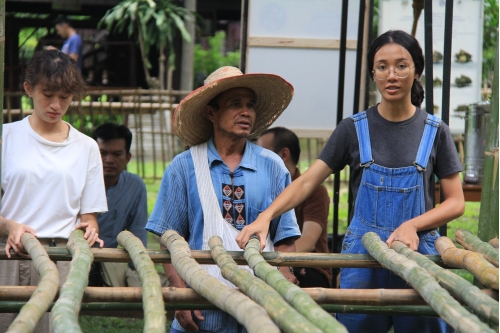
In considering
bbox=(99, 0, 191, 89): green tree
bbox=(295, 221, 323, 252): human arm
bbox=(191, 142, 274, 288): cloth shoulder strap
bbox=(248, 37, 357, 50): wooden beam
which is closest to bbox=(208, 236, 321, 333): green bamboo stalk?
bbox=(191, 142, 274, 288): cloth shoulder strap

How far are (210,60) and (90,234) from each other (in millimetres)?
12404

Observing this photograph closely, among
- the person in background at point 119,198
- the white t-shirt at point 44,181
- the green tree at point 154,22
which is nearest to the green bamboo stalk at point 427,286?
the white t-shirt at point 44,181

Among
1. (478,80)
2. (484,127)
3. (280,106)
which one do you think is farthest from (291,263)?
(478,80)

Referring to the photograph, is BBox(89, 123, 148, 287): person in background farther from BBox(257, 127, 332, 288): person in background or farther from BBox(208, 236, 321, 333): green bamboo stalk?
BBox(208, 236, 321, 333): green bamboo stalk

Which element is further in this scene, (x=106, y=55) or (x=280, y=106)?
(x=106, y=55)

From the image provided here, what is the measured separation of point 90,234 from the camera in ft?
9.34

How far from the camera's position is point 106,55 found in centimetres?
1212

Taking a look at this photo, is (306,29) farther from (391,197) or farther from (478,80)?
(391,197)

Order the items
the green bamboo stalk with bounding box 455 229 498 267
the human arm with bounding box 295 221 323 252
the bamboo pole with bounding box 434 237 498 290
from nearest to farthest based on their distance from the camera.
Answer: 1. the bamboo pole with bounding box 434 237 498 290
2. the green bamboo stalk with bounding box 455 229 498 267
3. the human arm with bounding box 295 221 323 252

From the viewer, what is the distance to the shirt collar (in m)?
2.93

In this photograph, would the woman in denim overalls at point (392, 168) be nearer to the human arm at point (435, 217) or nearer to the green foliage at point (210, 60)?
the human arm at point (435, 217)

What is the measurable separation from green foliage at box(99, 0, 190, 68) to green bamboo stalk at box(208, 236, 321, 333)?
794 centimetres

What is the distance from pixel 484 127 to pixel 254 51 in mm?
1544

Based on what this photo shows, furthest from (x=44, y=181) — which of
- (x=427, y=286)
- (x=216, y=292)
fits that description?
(x=427, y=286)
